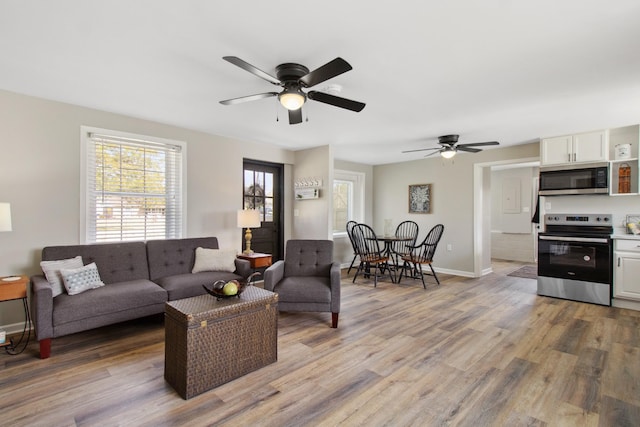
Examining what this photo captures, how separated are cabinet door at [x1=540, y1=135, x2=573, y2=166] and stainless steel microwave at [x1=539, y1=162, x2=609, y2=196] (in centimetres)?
9

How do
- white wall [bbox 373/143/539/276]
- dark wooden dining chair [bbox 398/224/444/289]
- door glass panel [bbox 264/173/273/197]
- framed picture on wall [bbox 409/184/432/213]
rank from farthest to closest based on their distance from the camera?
1. framed picture on wall [bbox 409/184/432/213]
2. white wall [bbox 373/143/539/276]
3. door glass panel [bbox 264/173/273/197]
4. dark wooden dining chair [bbox 398/224/444/289]

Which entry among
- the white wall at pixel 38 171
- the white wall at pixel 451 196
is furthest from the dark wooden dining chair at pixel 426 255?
the white wall at pixel 38 171

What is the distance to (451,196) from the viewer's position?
600 centimetres

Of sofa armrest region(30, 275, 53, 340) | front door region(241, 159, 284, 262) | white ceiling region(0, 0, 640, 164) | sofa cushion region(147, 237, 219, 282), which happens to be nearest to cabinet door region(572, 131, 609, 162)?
white ceiling region(0, 0, 640, 164)

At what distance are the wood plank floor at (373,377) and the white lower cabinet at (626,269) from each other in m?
0.41

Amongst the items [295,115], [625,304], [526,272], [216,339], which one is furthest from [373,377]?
[526,272]

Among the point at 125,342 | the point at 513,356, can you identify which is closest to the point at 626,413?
the point at 513,356

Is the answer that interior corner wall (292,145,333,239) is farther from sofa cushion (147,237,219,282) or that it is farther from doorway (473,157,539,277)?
doorway (473,157,539,277)

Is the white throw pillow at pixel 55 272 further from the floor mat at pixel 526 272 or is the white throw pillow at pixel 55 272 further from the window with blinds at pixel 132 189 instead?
the floor mat at pixel 526 272

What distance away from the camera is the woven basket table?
2.00m

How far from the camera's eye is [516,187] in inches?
296

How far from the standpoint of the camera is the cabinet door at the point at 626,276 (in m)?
3.78

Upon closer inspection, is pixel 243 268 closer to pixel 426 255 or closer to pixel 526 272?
pixel 426 255

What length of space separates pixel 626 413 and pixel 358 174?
18.2ft
